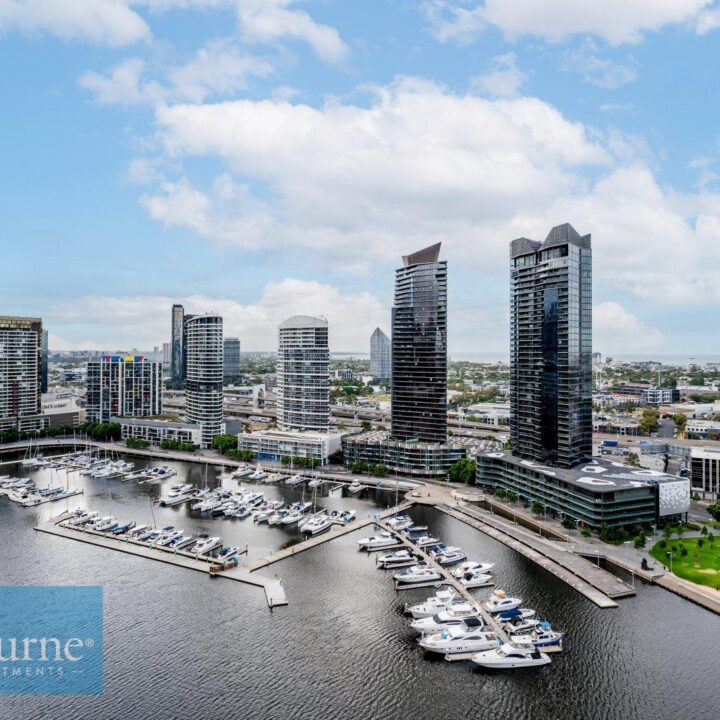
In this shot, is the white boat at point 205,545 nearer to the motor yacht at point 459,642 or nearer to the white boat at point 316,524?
the white boat at point 316,524

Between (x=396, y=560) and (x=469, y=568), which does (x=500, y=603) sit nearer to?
(x=469, y=568)

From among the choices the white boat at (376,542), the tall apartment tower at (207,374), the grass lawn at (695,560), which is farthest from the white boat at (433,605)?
the tall apartment tower at (207,374)

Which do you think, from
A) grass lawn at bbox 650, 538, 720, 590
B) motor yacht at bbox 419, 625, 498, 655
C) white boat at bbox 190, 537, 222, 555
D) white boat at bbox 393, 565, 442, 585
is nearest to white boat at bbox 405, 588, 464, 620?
white boat at bbox 393, 565, 442, 585

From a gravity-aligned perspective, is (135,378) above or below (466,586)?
above

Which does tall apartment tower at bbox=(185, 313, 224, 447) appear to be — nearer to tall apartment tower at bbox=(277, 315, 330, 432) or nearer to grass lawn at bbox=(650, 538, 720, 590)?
tall apartment tower at bbox=(277, 315, 330, 432)

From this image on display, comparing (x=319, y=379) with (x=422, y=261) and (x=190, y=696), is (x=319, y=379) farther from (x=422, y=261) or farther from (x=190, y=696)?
(x=190, y=696)

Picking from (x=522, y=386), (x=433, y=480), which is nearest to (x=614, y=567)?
(x=522, y=386)
